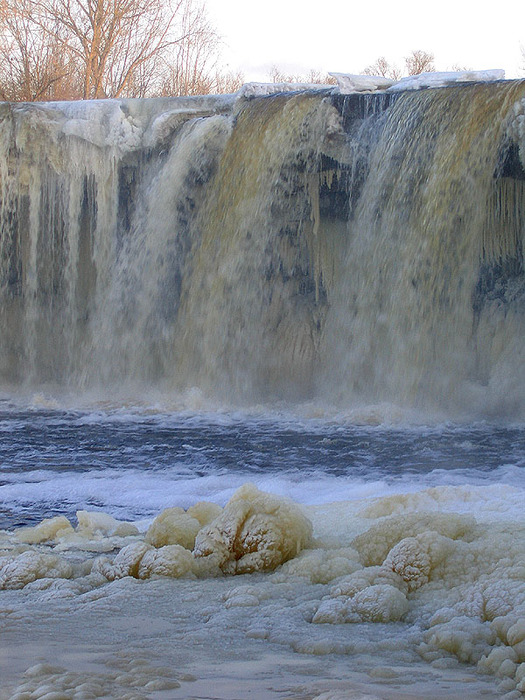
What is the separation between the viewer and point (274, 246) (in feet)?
33.3

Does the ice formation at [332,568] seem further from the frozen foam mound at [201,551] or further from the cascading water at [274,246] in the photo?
the cascading water at [274,246]

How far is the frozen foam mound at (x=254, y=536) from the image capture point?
339 centimetres

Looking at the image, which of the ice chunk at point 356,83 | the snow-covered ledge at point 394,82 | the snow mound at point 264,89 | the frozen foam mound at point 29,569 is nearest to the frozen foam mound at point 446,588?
the frozen foam mound at point 29,569

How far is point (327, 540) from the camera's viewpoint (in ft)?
11.9

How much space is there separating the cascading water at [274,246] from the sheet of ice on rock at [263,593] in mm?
3917

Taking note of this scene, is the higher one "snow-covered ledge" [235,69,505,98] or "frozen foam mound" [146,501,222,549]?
"snow-covered ledge" [235,69,505,98]

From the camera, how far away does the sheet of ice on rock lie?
7.48 feet

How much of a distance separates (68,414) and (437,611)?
7.10 meters

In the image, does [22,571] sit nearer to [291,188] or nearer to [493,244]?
[493,244]

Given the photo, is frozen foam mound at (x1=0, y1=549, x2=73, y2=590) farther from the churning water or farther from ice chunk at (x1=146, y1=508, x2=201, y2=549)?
ice chunk at (x1=146, y1=508, x2=201, y2=549)

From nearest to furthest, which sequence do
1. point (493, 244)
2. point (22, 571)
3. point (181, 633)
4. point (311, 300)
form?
point (181, 633) < point (22, 571) < point (493, 244) < point (311, 300)

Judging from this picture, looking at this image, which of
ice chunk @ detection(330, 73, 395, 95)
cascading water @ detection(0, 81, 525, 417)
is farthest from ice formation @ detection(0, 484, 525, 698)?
ice chunk @ detection(330, 73, 395, 95)

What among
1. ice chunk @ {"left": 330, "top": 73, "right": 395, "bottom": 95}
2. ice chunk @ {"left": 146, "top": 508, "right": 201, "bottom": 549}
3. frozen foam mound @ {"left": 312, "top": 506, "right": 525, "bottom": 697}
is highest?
ice chunk @ {"left": 330, "top": 73, "right": 395, "bottom": 95}

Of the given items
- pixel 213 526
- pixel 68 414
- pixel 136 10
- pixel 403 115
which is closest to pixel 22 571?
A: pixel 213 526
